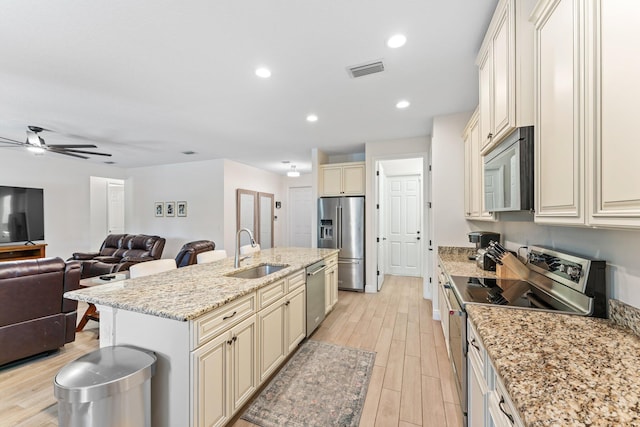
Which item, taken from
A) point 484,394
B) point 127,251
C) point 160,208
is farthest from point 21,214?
point 484,394

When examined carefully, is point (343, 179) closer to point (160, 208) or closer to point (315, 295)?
point (315, 295)

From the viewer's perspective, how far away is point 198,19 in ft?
5.67

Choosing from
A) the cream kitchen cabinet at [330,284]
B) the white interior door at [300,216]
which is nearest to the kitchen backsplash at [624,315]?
the cream kitchen cabinet at [330,284]

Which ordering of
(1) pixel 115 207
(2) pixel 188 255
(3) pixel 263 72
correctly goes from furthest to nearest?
(1) pixel 115 207 → (2) pixel 188 255 → (3) pixel 263 72

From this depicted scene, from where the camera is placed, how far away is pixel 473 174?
109 inches

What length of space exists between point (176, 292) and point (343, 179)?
12.1 ft

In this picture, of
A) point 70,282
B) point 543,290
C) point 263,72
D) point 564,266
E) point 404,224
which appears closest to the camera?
point 564,266

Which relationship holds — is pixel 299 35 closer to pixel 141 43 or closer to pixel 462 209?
pixel 141 43


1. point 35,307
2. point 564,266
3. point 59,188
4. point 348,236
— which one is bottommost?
point 35,307

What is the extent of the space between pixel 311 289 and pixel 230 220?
3.95 meters

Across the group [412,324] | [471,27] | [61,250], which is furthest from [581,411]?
[61,250]

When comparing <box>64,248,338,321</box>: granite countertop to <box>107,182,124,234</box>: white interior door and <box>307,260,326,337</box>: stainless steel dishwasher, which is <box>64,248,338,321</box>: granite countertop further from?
<box>107,182,124,234</box>: white interior door

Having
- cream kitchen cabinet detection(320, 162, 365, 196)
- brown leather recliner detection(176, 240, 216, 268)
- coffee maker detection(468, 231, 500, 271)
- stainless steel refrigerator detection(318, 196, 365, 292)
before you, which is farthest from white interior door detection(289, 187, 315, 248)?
coffee maker detection(468, 231, 500, 271)

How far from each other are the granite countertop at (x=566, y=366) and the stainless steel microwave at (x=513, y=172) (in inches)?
23.0
